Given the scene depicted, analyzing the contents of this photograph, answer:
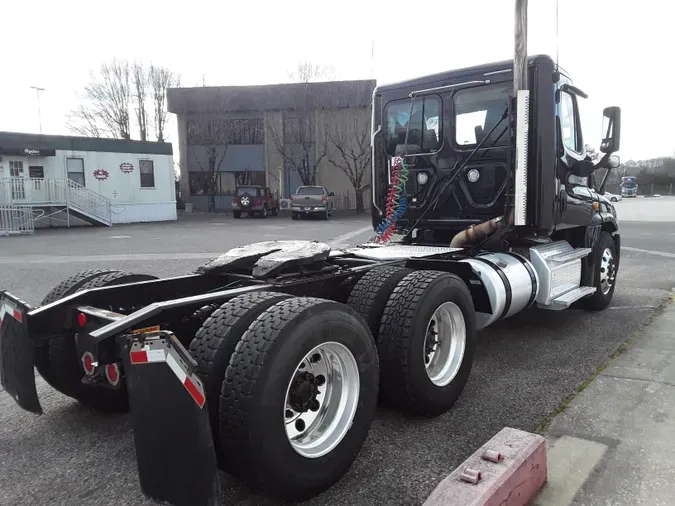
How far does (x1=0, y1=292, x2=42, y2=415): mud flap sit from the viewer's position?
286cm

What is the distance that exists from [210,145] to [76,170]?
42.9ft

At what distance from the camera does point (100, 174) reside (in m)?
25.7

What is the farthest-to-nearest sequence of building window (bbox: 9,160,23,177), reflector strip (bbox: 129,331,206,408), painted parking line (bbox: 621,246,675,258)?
building window (bbox: 9,160,23,177) → painted parking line (bbox: 621,246,675,258) → reflector strip (bbox: 129,331,206,408)

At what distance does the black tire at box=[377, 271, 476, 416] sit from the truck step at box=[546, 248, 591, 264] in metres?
2.35

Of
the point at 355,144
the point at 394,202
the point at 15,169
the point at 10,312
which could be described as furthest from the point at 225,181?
the point at 10,312

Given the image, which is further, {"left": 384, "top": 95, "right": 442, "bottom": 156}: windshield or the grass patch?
{"left": 384, "top": 95, "right": 442, "bottom": 156}: windshield

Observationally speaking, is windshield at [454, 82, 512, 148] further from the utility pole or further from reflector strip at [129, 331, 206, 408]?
reflector strip at [129, 331, 206, 408]

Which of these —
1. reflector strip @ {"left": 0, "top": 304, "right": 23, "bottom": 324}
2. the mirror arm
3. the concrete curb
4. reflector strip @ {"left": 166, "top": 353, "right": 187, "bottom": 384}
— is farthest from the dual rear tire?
the mirror arm

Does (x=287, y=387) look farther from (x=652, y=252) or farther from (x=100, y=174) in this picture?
(x=100, y=174)

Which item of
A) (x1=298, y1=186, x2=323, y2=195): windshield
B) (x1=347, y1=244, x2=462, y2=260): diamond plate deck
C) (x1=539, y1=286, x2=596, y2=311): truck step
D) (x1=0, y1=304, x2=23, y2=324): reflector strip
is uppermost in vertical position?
(x1=298, y1=186, x2=323, y2=195): windshield

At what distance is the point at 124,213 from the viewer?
26500 millimetres

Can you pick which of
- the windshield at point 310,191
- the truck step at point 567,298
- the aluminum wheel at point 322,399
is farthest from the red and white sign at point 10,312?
the windshield at point 310,191

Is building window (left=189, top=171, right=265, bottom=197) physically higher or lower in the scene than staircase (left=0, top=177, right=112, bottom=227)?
higher

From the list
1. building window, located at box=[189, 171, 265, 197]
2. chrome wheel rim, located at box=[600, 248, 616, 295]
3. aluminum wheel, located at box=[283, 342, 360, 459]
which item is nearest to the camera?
aluminum wheel, located at box=[283, 342, 360, 459]
